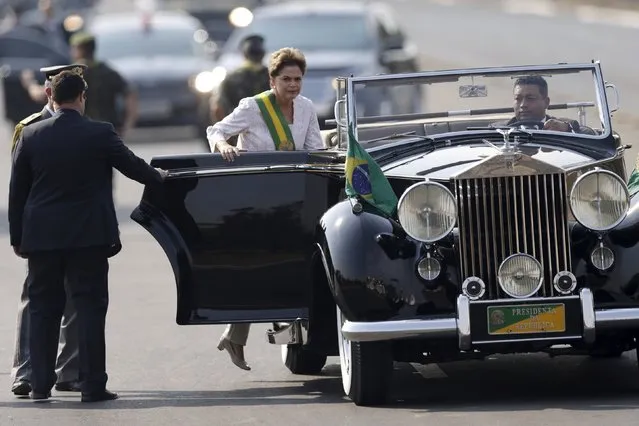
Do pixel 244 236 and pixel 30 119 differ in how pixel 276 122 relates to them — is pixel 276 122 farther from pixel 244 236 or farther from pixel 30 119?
pixel 30 119

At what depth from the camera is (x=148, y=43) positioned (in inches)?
1075

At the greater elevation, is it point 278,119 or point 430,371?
point 278,119

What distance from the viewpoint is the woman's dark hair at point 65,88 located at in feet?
30.3

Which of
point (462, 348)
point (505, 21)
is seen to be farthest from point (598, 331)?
point (505, 21)

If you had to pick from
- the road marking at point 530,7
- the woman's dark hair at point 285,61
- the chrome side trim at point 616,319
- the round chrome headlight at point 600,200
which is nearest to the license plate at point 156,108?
the woman's dark hair at point 285,61

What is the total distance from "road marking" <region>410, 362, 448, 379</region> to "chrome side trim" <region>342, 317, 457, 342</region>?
149cm

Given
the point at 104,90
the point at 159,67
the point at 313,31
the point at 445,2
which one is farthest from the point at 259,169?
the point at 445,2

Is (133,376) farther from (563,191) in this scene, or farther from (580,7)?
(580,7)

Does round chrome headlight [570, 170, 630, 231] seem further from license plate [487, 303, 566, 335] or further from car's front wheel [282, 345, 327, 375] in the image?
car's front wheel [282, 345, 327, 375]

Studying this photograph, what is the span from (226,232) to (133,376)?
1267 mm

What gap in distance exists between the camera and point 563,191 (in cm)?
858

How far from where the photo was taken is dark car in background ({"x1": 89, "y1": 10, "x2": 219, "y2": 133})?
25.9 m

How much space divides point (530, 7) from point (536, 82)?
157 feet

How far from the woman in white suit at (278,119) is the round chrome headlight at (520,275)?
6.50 ft
